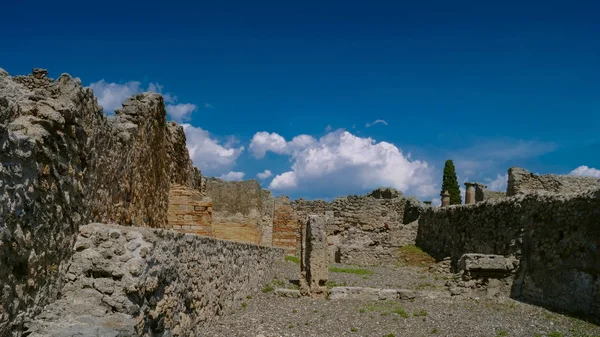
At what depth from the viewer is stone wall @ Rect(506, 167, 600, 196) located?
2134 cm

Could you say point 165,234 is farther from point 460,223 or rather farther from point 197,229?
point 460,223

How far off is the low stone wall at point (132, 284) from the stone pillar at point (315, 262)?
544cm

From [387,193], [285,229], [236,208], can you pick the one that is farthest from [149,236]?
[387,193]

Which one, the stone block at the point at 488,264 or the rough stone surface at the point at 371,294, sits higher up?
the stone block at the point at 488,264

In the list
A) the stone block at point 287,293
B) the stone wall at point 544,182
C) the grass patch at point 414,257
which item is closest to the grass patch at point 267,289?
the stone block at point 287,293

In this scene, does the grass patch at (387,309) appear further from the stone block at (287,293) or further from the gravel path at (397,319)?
the stone block at (287,293)

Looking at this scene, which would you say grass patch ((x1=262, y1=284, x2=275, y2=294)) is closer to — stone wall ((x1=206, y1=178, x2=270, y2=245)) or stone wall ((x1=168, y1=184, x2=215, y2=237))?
stone wall ((x1=168, y1=184, x2=215, y2=237))

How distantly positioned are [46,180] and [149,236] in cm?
116

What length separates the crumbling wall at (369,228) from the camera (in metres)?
22.4

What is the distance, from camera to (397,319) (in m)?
9.17

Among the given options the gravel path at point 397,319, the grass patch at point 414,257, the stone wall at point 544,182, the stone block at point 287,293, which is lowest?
the gravel path at point 397,319

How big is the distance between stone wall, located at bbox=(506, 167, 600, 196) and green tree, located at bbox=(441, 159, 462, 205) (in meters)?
17.4

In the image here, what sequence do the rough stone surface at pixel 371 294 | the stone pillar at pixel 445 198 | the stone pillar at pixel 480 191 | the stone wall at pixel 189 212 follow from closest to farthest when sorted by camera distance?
the stone wall at pixel 189 212
the rough stone surface at pixel 371 294
the stone pillar at pixel 480 191
the stone pillar at pixel 445 198

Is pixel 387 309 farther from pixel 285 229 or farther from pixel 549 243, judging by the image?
pixel 285 229
